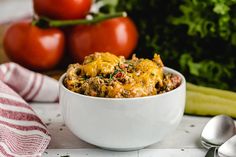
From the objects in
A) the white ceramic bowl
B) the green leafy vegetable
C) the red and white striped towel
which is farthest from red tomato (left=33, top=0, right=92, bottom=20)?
the white ceramic bowl

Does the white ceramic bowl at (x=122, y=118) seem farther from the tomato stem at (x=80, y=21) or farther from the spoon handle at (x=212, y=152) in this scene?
the tomato stem at (x=80, y=21)

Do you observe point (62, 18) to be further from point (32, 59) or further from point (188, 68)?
point (188, 68)

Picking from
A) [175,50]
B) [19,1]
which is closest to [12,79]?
[175,50]

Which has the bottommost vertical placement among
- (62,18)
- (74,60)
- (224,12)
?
(74,60)

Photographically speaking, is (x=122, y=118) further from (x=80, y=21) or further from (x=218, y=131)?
(x=80, y=21)

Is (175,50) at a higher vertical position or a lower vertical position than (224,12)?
lower

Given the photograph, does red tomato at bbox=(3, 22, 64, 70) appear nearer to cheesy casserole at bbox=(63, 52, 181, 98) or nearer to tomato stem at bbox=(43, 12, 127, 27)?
tomato stem at bbox=(43, 12, 127, 27)
